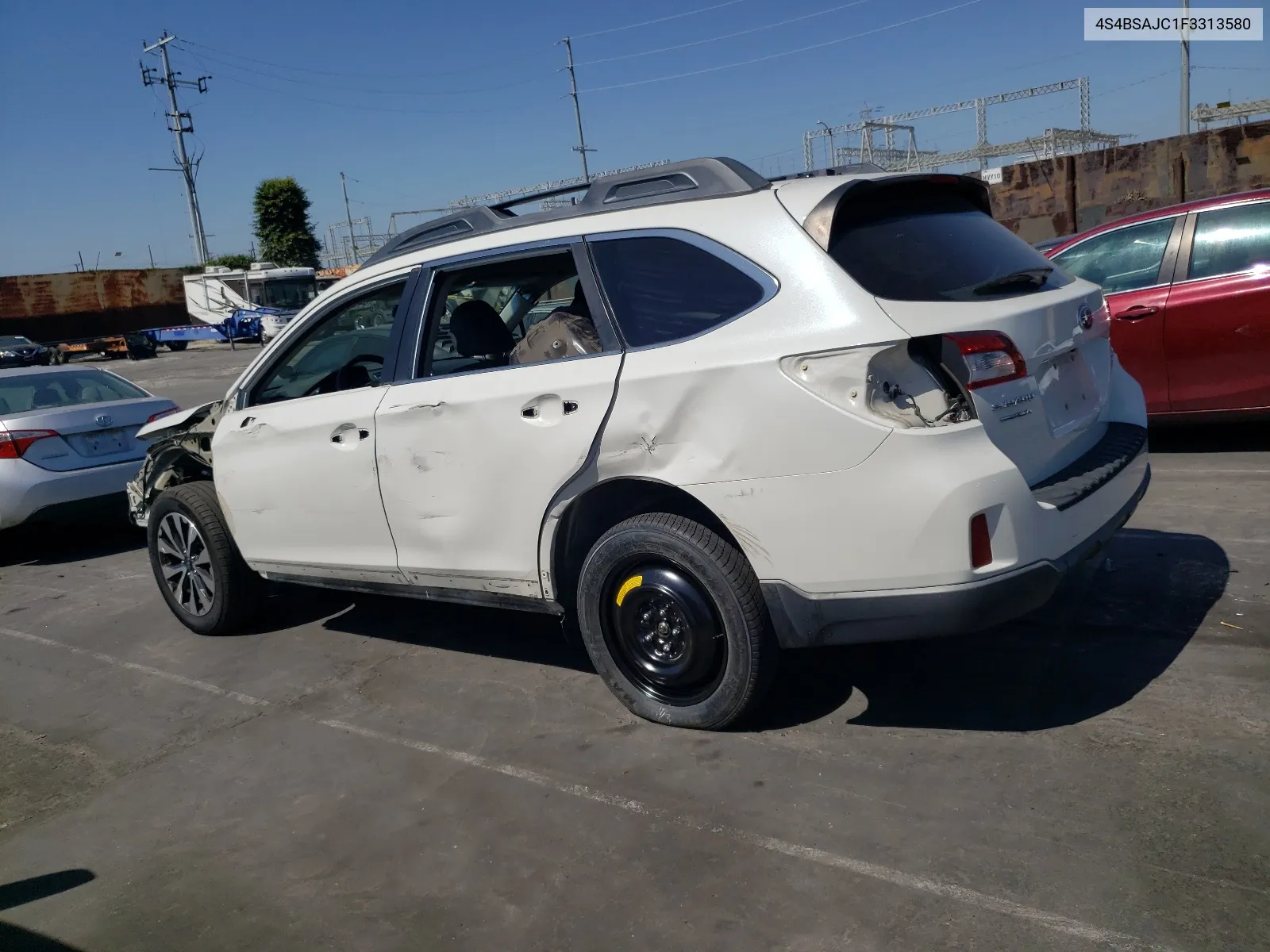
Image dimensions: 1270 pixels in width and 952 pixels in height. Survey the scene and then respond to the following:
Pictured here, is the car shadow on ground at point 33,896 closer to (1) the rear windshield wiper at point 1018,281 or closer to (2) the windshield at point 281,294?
(1) the rear windshield wiper at point 1018,281

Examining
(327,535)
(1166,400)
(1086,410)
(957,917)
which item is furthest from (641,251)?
(1166,400)

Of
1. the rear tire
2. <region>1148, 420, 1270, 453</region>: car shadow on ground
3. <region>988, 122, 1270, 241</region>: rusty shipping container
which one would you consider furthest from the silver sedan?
<region>988, 122, 1270, 241</region>: rusty shipping container

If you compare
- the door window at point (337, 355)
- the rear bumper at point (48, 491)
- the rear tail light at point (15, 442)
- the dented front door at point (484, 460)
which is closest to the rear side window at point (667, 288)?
the dented front door at point (484, 460)

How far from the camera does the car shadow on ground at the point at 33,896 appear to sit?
10.1ft

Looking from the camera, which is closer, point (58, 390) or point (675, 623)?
point (675, 623)

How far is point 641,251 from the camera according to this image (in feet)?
12.9

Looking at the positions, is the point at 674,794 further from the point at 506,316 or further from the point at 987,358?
the point at 506,316

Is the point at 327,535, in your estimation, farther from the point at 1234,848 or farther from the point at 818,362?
the point at 1234,848

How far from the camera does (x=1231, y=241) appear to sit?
6.86 m

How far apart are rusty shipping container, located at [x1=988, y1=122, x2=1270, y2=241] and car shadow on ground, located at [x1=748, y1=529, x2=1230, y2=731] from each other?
14453mm

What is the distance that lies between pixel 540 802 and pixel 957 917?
1.44 meters

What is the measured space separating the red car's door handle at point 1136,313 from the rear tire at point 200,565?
5637 mm

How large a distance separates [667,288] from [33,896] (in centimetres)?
289

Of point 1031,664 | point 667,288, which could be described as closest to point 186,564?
point 667,288
